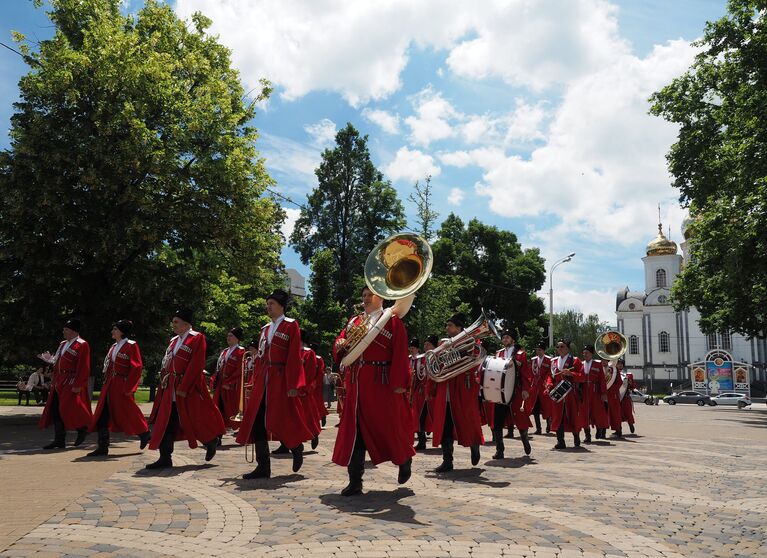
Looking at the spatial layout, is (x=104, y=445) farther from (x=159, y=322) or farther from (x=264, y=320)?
(x=264, y=320)

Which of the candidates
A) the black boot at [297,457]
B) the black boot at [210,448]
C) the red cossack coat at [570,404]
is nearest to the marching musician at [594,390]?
the red cossack coat at [570,404]

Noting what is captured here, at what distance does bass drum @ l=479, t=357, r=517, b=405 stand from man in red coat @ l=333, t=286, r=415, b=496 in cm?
305

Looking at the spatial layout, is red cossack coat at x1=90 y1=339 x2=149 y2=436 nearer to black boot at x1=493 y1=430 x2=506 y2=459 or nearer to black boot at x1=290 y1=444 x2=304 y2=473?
black boot at x1=290 y1=444 x2=304 y2=473

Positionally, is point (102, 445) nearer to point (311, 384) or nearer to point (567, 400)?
point (311, 384)

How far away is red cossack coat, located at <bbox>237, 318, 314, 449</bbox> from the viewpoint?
7.76m

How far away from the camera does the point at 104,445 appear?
995cm

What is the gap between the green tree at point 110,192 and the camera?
15352 millimetres

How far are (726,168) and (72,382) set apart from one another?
23913 millimetres

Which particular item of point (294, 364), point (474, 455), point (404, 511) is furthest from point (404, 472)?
point (474, 455)

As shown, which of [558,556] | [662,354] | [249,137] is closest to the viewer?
[558,556]

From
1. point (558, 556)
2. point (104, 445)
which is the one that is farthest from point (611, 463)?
point (104, 445)

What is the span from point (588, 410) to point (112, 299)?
11.8 m

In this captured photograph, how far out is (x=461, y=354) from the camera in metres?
8.91

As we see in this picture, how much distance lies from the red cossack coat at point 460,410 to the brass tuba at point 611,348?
7.31 metres
